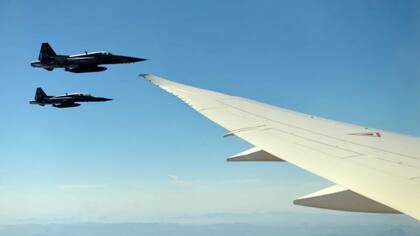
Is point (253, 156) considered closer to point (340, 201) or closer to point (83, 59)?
point (340, 201)

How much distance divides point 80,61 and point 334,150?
49.1 meters

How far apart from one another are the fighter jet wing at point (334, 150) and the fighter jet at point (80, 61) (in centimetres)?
4206

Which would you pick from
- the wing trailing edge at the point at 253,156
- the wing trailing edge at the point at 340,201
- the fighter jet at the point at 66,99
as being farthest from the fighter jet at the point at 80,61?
the wing trailing edge at the point at 340,201

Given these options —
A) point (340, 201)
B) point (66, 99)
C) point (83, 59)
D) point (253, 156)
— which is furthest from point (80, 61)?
point (340, 201)

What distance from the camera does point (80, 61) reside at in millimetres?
51812

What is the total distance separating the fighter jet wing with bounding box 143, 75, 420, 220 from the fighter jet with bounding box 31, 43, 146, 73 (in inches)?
1656

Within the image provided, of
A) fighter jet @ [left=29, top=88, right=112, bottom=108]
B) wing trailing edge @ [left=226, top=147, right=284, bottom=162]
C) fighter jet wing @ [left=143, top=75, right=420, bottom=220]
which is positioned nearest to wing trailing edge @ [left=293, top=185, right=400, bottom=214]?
fighter jet wing @ [left=143, top=75, right=420, bottom=220]

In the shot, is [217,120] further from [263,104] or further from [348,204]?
[348,204]

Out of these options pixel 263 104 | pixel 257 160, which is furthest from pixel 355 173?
pixel 263 104

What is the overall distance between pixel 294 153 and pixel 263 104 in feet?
16.4

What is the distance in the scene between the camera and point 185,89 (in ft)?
37.2

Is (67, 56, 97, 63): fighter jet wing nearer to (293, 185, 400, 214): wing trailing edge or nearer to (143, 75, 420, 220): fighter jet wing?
(143, 75, 420, 220): fighter jet wing

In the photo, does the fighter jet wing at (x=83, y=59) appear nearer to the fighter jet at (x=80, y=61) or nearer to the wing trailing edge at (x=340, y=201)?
the fighter jet at (x=80, y=61)

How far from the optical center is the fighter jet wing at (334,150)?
4168 millimetres
